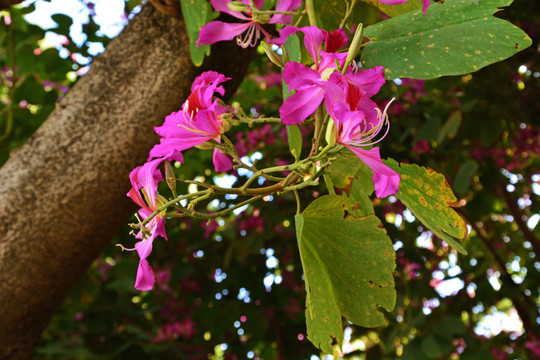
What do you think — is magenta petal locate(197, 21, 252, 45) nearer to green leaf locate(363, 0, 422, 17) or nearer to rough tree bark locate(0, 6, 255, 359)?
green leaf locate(363, 0, 422, 17)

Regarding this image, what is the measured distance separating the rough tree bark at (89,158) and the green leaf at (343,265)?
2.36 ft

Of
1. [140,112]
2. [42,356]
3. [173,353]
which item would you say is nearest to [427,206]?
[140,112]

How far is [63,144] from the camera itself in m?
1.22

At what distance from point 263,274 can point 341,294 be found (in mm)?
1966

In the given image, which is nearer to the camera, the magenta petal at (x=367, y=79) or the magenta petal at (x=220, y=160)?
the magenta petal at (x=367, y=79)

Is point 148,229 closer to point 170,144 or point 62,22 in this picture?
point 170,144

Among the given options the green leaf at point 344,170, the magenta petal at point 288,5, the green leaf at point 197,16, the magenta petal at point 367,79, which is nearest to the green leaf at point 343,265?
the green leaf at point 344,170

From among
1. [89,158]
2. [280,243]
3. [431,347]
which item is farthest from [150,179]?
[280,243]

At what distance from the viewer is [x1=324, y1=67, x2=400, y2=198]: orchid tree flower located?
1.52ft

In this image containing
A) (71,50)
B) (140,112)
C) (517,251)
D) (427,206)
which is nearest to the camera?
(427,206)

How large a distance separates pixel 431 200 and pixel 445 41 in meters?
0.16

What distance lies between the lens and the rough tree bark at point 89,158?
1197 millimetres

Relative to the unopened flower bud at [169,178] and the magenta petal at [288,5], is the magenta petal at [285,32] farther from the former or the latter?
the unopened flower bud at [169,178]

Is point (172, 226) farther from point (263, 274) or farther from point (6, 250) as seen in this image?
point (6, 250)
